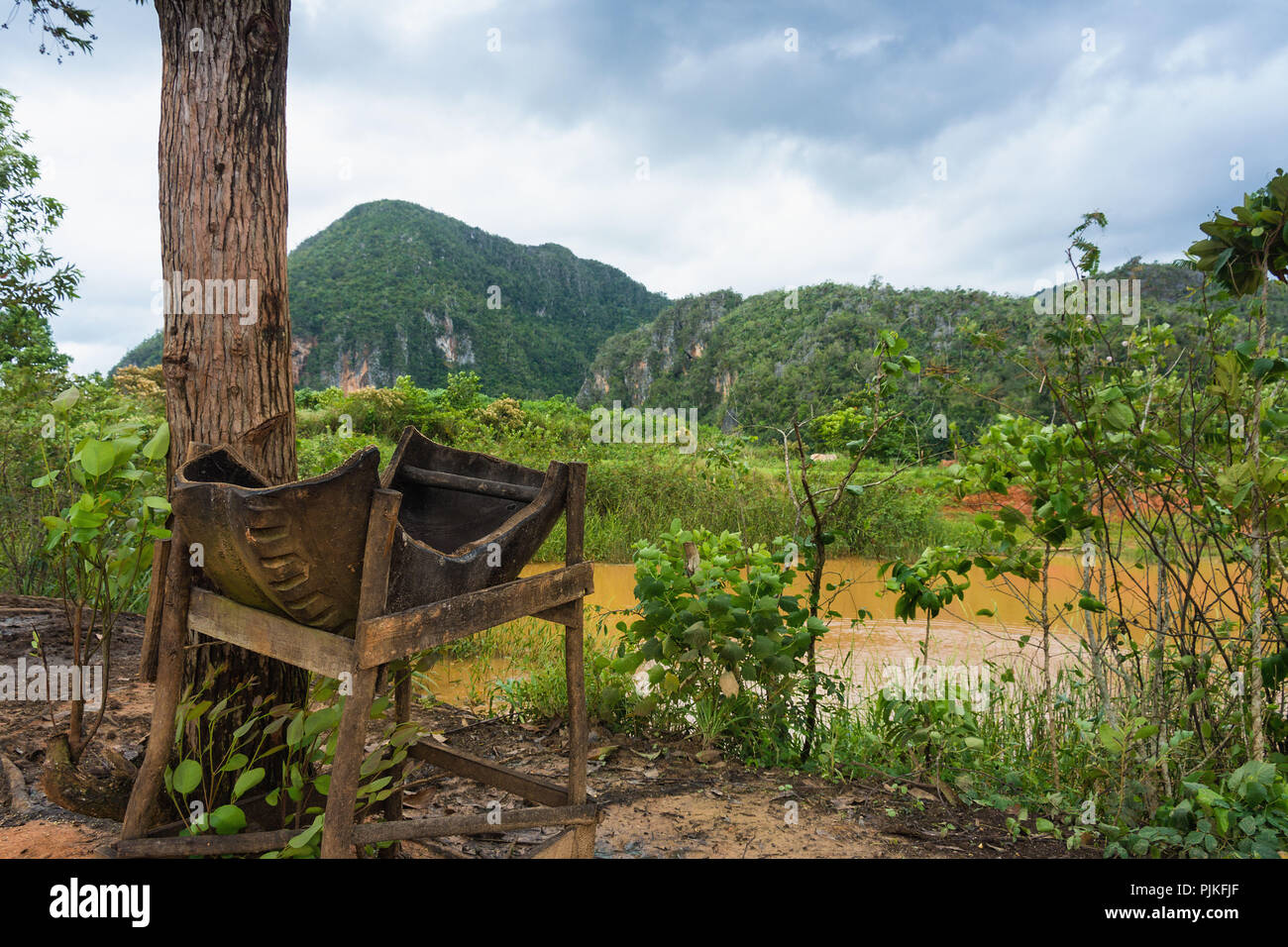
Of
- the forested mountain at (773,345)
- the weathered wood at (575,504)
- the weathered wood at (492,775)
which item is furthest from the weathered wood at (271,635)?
the forested mountain at (773,345)

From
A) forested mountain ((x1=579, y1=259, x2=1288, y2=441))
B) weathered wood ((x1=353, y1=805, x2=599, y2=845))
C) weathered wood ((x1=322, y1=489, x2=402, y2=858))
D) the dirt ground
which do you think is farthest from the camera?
forested mountain ((x1=579, y1=259, x2=1288, y2=441))

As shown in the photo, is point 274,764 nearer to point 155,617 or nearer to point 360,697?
point 155,617

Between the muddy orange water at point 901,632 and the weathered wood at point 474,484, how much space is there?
2004 millimetres

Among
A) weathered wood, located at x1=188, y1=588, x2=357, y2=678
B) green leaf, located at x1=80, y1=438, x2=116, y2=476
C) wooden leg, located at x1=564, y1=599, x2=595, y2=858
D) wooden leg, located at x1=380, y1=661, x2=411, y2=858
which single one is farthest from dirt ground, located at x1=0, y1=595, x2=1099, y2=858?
green leaf, located at x1=80, y1=438, x2=116, y2=476

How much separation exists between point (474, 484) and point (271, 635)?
26.5 inches

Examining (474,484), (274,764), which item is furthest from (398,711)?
(474,484)

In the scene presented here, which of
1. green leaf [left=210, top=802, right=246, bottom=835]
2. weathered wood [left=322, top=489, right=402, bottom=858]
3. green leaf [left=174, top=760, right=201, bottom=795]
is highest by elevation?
weathered wood [left=322, top=489, right=402, bottom=858]

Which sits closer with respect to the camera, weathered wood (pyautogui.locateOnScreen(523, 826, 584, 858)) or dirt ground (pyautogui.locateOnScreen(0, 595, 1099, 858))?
weathered wood (pyautogui.locateOnScreen(523, 826, 584, 858))

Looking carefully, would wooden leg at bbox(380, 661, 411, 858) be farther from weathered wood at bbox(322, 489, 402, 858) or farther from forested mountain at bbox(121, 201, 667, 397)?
forested mountain at bbox(121, 201, 667, 397)

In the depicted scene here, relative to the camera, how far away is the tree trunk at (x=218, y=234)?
211cm

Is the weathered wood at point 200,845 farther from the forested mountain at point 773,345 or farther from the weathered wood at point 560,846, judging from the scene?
the forested mountain at point 773,345

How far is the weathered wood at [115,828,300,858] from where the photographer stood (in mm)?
1627

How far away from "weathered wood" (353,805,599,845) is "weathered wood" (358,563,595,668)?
39 centimetres

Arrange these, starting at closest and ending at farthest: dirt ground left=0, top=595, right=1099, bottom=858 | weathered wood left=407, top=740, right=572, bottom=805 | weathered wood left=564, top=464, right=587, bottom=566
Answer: weathered wood left=564, top=464, right=587, bottom=566
weathered wood left=407, top=740, right=572, bottom=805
dirt ground left=0, top=595, right=1099, bottom=858
